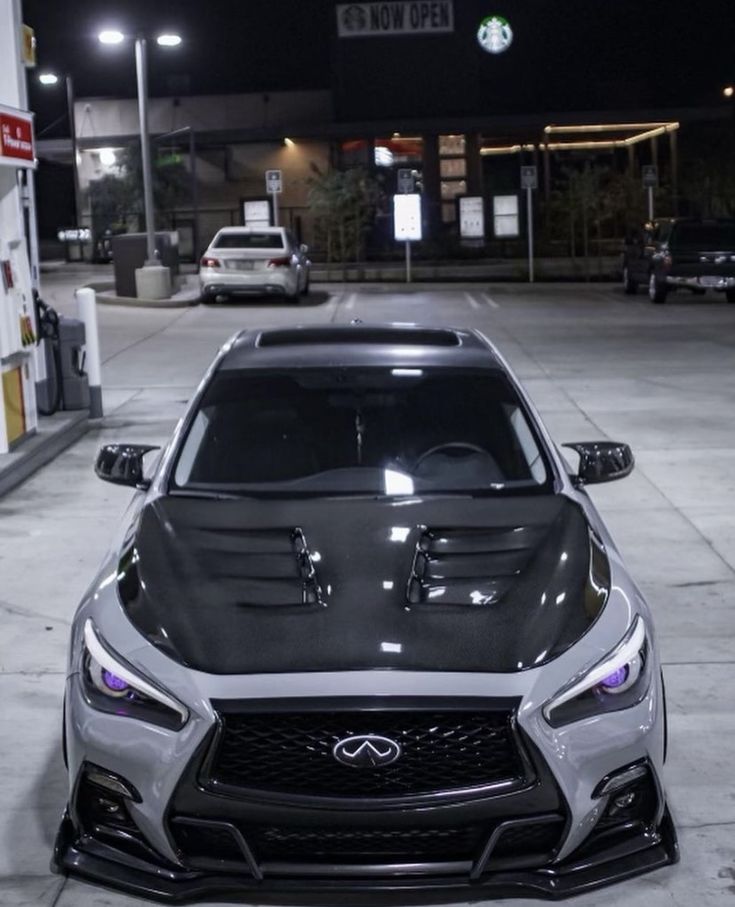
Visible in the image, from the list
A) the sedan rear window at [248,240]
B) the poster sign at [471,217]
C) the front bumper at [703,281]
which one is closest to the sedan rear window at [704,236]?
the front bumper at [703,281]

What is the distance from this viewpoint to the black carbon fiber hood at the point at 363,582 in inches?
162

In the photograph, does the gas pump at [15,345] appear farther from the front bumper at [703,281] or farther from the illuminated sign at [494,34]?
the illuminated sign at [494,34]

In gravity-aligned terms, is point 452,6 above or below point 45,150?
above

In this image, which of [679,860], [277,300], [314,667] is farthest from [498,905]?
[277,300]

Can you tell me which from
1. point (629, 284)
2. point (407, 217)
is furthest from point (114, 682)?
point (407, 217)

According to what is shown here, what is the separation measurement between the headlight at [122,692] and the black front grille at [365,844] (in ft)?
1.22

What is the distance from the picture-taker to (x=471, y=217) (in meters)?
43.6

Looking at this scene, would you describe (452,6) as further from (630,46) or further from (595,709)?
(595,709)

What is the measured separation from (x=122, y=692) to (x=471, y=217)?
132 ft

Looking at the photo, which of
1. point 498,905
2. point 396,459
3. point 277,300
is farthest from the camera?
point 277,300

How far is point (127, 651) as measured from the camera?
13.8 feet

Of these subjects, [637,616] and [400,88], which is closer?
[637,616]

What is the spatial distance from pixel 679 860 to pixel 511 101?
197 ft

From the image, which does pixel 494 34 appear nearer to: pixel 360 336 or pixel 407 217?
pixel 407 217
